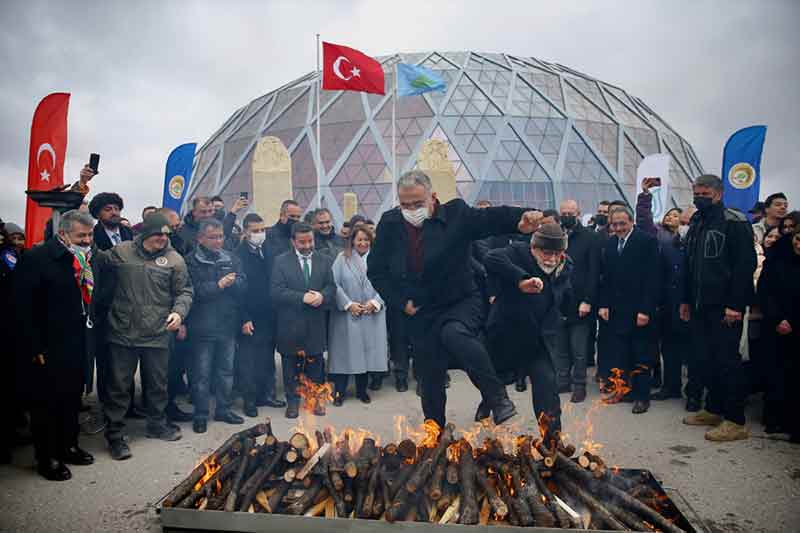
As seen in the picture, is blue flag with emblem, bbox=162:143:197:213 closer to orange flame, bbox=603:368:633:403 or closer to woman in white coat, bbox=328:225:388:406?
woman in white coat, bbox=328:225:388:406

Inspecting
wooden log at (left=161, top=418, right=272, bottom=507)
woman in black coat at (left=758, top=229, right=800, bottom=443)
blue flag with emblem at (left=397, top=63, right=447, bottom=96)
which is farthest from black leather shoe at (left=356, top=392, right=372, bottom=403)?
blue flag with emblem at (left=397, top=63, right=447, bottom=96)

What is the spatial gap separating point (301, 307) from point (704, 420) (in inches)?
173

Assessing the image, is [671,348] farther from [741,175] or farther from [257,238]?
[741,175]

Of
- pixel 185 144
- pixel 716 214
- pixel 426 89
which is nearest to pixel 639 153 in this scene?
pixel 426 89

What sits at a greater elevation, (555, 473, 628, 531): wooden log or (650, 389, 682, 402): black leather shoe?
(555, 473, 628, 531): wooden log

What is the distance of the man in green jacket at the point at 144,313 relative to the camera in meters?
4.93

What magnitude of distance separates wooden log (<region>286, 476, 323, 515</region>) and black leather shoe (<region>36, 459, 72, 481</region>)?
6.99ft

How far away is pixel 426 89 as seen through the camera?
1534 cm

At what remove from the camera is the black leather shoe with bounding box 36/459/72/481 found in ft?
13.8

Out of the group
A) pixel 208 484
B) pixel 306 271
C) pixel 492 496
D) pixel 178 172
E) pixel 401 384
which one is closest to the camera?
pixel 492 496

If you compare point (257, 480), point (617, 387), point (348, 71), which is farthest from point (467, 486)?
point (348, 71)

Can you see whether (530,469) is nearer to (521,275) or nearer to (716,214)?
(521,275)

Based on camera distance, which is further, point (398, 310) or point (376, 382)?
point (376, 382)

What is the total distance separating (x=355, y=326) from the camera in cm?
689
